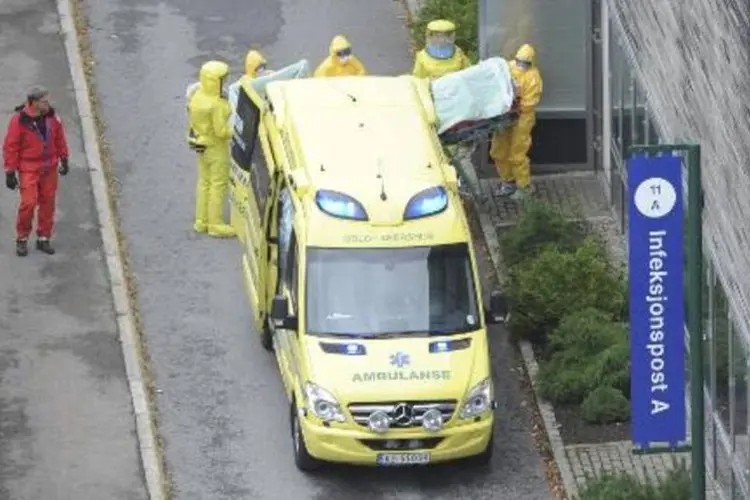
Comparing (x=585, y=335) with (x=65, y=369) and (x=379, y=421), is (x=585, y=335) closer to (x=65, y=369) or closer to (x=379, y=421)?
(x=379, y=421)

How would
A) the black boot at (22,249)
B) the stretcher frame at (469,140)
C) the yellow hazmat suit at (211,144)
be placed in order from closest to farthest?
the yellow hazmat suit at (211,144) < the stretcher frame at (469,140) < the black boot at (22,249)

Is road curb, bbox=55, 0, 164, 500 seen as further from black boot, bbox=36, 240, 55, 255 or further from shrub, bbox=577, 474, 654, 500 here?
shrub, bbox=577, 474, 654, 500

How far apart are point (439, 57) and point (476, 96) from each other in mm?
1364

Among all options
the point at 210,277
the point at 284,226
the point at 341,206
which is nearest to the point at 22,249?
the point at 210,277

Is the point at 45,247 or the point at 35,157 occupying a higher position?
the point at 35,157

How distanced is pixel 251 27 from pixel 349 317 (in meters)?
10.7

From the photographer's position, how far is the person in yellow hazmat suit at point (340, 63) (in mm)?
30656

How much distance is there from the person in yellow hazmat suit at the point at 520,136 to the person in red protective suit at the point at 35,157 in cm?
486

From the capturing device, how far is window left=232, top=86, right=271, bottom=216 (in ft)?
90.9

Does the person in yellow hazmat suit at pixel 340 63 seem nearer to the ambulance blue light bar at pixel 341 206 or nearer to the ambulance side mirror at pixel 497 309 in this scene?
the ambulance blue light bar at pixel 341 206

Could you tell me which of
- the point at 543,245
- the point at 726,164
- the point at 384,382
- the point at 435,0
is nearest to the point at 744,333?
the point at 726,164

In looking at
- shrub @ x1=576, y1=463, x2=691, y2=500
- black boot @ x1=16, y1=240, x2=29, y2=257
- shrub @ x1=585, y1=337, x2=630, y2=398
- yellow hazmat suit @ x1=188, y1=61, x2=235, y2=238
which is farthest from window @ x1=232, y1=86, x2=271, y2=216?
shrub @ x1=576, y1=463, x2=691, y2=500

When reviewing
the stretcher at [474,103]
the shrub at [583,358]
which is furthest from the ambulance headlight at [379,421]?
the stretcher at [474,103]

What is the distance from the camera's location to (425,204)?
25547 mm
